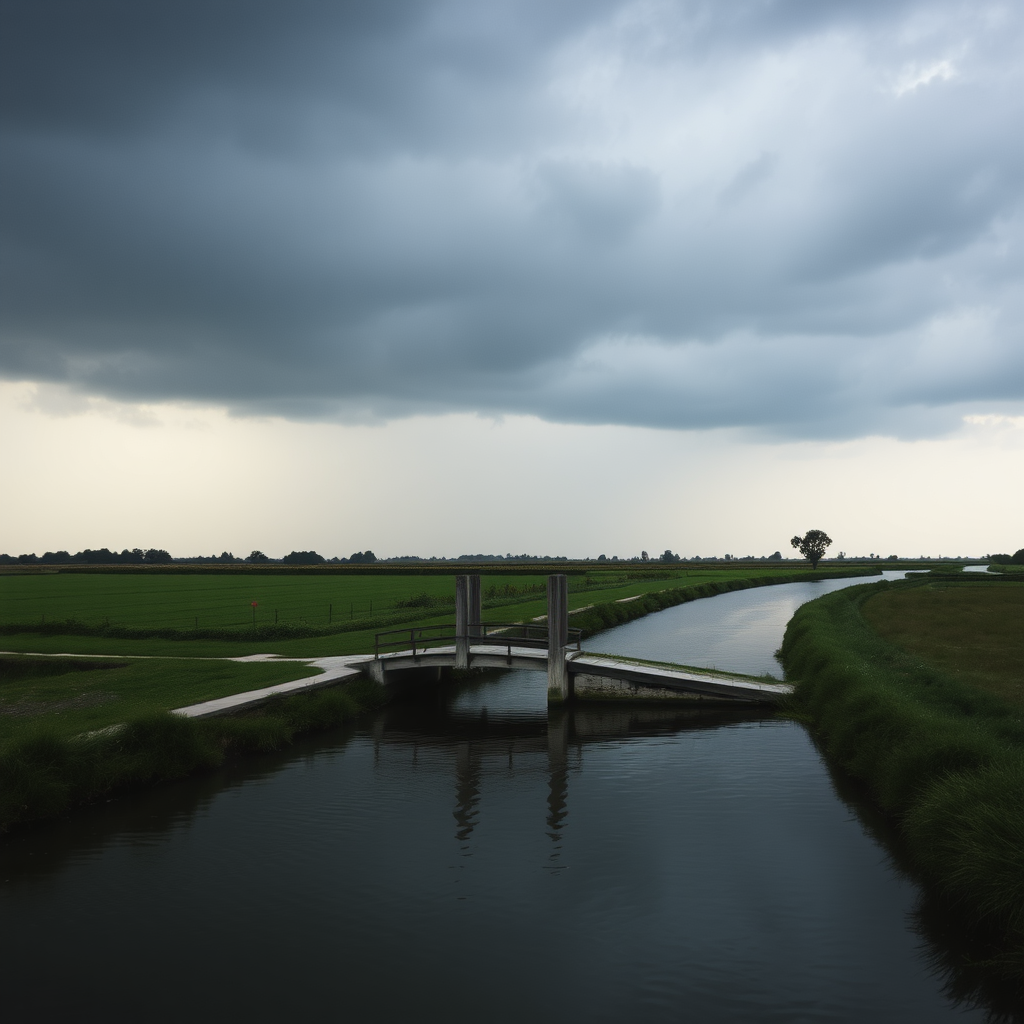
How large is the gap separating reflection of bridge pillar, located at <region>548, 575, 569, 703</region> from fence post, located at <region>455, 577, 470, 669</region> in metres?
2.96

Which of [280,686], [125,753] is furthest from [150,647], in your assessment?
[125,753]

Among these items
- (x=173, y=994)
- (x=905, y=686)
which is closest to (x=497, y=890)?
(x=173, y=994)

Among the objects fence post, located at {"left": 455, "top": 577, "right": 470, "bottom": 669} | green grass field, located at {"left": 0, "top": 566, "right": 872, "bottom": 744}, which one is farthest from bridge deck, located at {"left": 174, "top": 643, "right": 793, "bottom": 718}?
green grass field, located at {"left": 0, "top": 566, "right": 872, "bottom": 744}

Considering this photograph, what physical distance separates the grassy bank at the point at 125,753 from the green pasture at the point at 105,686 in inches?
30.3

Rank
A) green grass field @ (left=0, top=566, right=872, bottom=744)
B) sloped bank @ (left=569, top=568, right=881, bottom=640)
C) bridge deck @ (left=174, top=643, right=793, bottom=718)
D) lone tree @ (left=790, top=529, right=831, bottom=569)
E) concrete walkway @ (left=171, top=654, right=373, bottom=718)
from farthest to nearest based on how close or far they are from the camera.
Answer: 1. lone tree @ (left=790, top=529, right=831, bottom=569)
2. sloped bank @ (left=569, top=568, right=881, bottom=640)
3. bridge deck @ (left=174, top=643, right=793, bottom=718)
4. green grass field @ (left=0, top=566, right=872, bottom=744)
5. concrete walkway @ (left=171, top=654, right=373, bottom=718)

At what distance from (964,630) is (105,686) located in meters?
38.0

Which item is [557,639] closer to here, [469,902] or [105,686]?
[105,686]

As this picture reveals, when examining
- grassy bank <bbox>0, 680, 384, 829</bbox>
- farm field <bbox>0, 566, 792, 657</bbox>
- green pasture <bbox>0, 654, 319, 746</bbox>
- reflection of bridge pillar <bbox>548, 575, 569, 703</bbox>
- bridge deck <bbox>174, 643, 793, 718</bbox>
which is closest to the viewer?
grassy bank <bbox>0, 680, 384, 829</bbox>

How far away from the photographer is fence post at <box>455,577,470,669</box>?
2716cm

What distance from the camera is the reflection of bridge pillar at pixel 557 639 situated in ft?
84.7

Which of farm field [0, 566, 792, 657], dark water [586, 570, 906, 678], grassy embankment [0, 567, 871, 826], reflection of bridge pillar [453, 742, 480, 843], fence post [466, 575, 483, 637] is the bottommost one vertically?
reflection of bridge pillar [453, 742, 480, 843]

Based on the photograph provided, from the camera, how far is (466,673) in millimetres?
34250

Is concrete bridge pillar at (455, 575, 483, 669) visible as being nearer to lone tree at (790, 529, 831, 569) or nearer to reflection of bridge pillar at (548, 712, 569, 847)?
reflection of bridge pillar at (548, 712, 569, 847)

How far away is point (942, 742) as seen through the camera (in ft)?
46.2
